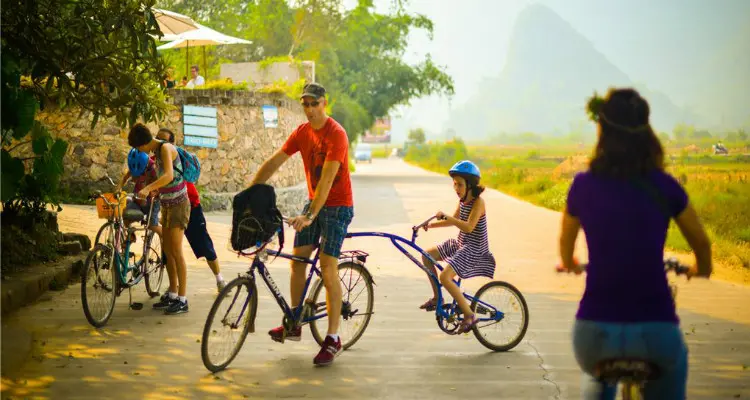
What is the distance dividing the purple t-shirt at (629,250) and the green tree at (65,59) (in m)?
5.22

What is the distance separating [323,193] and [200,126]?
13538 mm

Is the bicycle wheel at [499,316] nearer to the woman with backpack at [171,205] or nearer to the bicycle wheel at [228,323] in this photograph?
the bicycle wheel at [228,323]

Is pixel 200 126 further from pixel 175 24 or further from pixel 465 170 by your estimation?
pixel 465 170

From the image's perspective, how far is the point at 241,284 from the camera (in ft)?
20.4

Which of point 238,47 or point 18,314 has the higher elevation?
point 238,47

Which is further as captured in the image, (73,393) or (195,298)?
(195,298)

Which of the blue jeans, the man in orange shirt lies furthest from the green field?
the man in orange shirt

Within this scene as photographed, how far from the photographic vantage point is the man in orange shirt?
20.4ft

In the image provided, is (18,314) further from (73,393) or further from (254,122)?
(254,122)

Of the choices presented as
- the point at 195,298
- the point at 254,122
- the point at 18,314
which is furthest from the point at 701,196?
the point at 18,314

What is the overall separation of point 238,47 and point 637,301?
41254mm

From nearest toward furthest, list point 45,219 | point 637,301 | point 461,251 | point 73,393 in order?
point 637,301 < point 73,393 < point 461,251 < point 45,219

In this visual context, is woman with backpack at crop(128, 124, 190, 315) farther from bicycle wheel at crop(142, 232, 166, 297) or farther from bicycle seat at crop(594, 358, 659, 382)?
bicycle seat at crop(594, 358, 659, 382)

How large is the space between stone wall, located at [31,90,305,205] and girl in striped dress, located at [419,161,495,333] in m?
11.7
